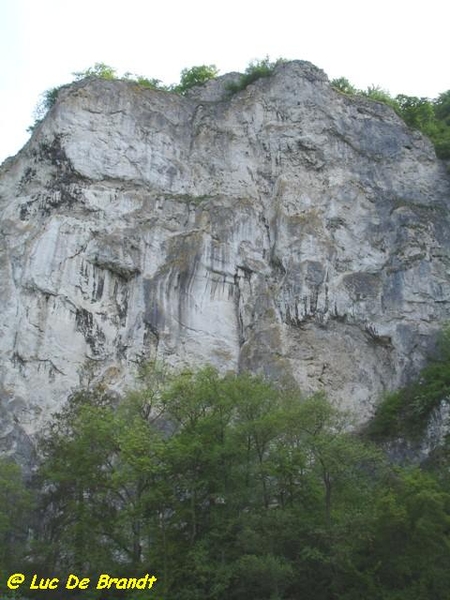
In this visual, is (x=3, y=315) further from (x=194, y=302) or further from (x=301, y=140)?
(x=301, y=140)

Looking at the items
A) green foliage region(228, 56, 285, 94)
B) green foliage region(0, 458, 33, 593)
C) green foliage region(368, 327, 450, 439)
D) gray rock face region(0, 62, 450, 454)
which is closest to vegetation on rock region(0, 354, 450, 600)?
green foliage region(0, 458, 33, 593)

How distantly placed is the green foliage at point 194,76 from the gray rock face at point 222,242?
413cm

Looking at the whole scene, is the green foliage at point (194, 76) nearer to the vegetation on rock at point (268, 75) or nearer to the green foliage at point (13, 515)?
the vegetation on rock at point (268, 75)

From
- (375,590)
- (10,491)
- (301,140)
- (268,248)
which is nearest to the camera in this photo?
(375,590)

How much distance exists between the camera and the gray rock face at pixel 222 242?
85.3 feet

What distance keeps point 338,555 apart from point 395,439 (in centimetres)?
856

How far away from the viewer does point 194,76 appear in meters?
38.5

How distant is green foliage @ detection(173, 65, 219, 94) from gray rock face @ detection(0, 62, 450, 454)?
13.5 feet

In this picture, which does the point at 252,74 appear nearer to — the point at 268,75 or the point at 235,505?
the point at 268,75

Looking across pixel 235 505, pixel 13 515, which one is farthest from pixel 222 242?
pixel 235 505

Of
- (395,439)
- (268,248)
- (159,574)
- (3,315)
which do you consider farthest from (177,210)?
(159,574)

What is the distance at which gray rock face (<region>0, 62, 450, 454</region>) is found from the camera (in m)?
26.0

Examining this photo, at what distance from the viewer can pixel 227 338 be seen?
2698cm

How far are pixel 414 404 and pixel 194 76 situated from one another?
73.7ft
